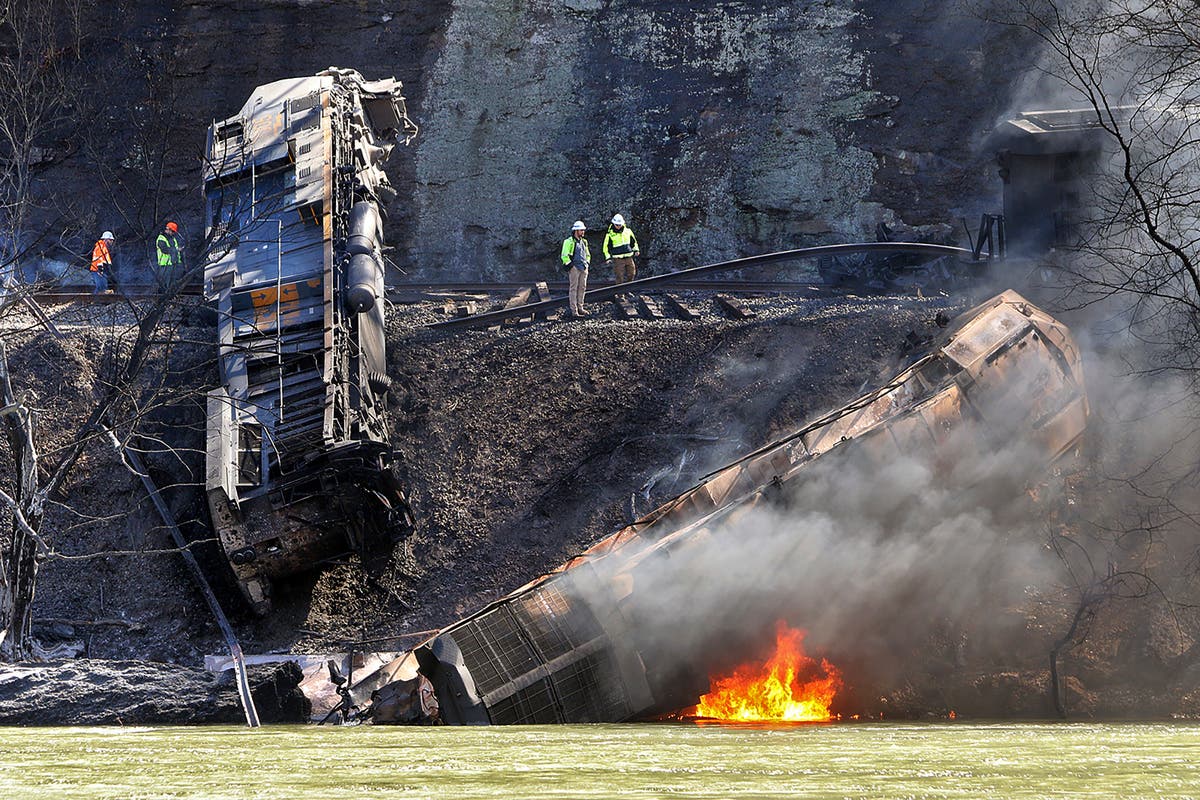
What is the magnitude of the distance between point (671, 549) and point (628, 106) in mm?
17972

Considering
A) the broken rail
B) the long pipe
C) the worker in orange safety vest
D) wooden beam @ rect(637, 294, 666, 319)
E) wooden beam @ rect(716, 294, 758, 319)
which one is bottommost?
the long pipe

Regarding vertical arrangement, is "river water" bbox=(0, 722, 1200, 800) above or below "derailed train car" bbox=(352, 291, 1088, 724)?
below

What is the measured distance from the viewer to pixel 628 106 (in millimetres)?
27297

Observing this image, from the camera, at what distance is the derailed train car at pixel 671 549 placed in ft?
33.8

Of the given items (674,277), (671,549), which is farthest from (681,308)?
(671,549)

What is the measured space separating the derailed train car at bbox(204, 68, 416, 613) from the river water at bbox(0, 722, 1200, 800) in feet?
21.3

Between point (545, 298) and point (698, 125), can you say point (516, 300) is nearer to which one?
point (545, 298)

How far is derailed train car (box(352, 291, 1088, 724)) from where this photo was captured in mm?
10297

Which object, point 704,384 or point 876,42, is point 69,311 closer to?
point 704,384

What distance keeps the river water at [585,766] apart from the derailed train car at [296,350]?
6.49 meters

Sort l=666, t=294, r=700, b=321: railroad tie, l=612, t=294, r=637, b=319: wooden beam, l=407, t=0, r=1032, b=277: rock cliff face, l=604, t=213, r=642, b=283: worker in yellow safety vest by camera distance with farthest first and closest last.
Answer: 1. l=407, t=0, r=1032, b=277: rock cliff face
2. l=604, t=213, r=642, b=283: worker in yellow safety vest
3. l=612, t=294, r=637, b=319: wooden beam
4. l=666, t=294, r=700, b=321: railroad tie

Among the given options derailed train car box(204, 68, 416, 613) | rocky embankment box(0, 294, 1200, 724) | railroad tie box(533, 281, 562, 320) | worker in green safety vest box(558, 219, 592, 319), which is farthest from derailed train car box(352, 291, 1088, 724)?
railroad tie box(533, 281, 562, 320)

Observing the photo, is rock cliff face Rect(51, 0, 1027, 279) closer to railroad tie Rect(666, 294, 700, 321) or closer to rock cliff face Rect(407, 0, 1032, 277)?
rock cliff face Rect(407, 0, 1032, 277)

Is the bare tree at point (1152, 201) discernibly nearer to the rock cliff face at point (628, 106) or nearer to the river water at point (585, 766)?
the rock cliff face at point (628, 106)
